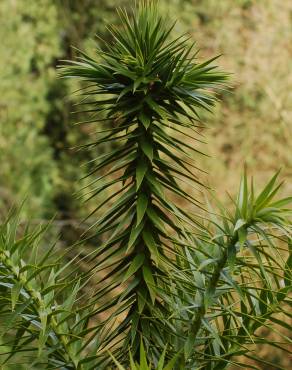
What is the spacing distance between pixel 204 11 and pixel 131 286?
25.8 ft

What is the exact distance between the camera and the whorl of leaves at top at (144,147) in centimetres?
98

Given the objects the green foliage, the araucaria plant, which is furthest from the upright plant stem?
the green foliage

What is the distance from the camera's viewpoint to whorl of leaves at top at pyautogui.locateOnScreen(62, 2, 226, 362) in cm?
98

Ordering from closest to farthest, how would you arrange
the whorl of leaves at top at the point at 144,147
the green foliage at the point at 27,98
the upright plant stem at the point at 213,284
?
the upright plant stem at the point at 213,284 → the whorl of leaves at top at the point at 144,147 → the green foliage at the point at 27,98

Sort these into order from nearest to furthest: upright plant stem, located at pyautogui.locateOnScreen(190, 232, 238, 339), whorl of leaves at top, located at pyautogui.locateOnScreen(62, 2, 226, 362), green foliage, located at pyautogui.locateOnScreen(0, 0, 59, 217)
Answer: upright plant stem, located at pyautogui.locateOnScreen(190, 232, 238, 339), whorl of leaves at top, located at pyautogui.locateOnScreen(62, 2, 226, 362), green foliage, located at pyautogui.locateOnScreen(0, 0, 59, 217)

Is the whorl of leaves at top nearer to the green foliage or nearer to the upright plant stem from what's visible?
the upright plant stem

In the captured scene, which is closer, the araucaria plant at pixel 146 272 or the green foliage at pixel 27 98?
the araucaria plant at pixel 146 272

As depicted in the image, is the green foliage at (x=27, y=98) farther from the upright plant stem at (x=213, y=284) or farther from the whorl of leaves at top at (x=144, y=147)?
the upright plant stem at (x=213, y=284)


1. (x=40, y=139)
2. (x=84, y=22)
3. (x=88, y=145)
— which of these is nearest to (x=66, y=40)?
(x=84, y=22)

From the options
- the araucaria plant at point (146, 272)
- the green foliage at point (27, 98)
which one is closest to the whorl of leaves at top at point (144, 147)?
the araucaria plant at point (146, 272)

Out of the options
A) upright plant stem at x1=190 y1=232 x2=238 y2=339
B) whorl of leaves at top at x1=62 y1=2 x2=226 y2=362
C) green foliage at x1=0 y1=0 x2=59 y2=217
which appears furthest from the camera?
green foliage at x1=0 y1=0 x2=59 y2=217

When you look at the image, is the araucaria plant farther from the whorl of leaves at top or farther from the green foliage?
the green foliage

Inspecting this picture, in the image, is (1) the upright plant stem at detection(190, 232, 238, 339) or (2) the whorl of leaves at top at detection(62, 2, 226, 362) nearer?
(1) the upright plant stem at detection(190, 232, 238, 339)

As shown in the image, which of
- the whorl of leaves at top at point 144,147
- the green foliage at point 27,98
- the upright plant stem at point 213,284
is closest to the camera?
the upright plant stem at point 213,284
